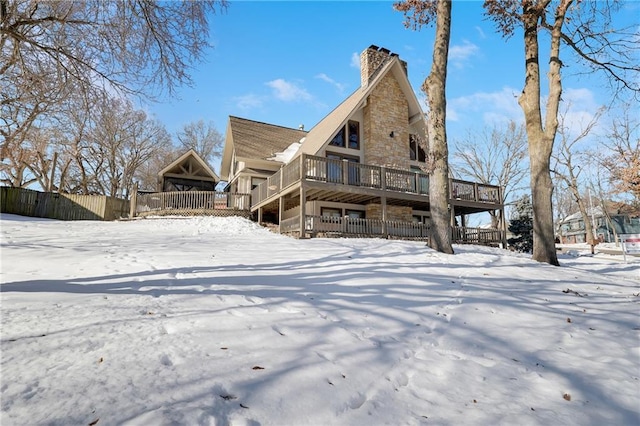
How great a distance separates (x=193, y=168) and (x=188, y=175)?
782mm

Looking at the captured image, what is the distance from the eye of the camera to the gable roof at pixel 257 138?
21.5m

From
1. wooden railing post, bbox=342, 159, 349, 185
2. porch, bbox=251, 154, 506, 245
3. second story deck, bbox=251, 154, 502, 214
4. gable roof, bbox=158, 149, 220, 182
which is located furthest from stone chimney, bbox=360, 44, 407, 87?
gable roof, bbox=158, 149, 220, 182

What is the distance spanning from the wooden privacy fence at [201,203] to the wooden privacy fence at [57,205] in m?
3.92

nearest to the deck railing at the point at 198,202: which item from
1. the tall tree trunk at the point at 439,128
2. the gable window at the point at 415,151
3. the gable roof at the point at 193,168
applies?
the gable roof at the point at 193,168

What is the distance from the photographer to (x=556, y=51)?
413 inches

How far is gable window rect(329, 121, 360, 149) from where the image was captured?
19.3 m

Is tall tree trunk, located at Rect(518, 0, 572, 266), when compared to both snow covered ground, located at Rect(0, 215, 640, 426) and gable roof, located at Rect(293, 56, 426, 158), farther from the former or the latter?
gable roof, located at Rect(293, 56, 426, 158)

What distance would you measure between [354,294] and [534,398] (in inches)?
103

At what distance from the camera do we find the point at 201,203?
20047mm

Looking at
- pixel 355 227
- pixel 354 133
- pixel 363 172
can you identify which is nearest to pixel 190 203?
pixel 354 133

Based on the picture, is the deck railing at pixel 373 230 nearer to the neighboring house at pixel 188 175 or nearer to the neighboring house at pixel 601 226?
the neighboring house at pixel 188 175

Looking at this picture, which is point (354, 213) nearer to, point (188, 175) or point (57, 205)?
point (188, 175)

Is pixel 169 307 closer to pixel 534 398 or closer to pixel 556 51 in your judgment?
pixel 534 398

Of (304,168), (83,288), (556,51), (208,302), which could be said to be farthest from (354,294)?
(556,51)
